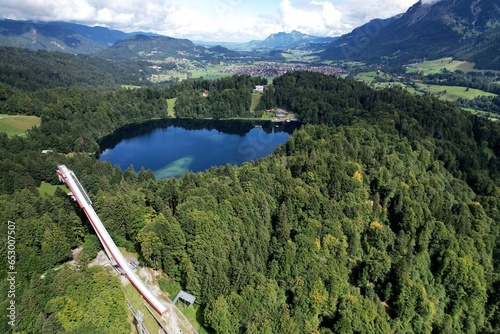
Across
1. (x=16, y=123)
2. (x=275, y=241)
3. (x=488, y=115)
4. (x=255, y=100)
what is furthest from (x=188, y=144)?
(x=488, y=115)

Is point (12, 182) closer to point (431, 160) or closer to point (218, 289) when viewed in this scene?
point (218, 289)

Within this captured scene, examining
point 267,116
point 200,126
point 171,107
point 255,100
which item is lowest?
point 200,126

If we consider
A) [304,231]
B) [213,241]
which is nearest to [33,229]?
[213,241]

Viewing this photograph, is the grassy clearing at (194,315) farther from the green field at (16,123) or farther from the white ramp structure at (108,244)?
the green field at (16,123)

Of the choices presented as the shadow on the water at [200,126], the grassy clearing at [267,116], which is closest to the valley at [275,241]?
the shadow on the water at [200,126]

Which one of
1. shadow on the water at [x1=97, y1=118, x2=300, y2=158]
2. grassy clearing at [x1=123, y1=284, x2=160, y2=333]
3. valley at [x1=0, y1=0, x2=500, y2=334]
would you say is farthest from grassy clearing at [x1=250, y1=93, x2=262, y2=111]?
grassy clearing at [x1=123, y1=284, x2=160, y2=333]

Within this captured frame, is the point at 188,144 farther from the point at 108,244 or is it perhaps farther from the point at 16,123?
the point at 108,244
